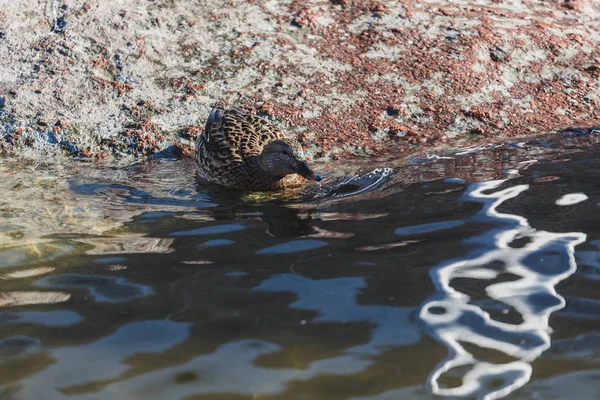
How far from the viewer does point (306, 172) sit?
6242mm

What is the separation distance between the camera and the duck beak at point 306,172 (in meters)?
6.15

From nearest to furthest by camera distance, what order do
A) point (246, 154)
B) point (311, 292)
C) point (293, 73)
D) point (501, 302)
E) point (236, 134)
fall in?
point (501, 302) < point (311, 292) < point (246, 154) < point (236, 134) < point (293, 73)

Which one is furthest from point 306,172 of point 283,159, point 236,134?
point 236,134

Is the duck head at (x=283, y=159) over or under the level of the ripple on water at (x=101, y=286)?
over

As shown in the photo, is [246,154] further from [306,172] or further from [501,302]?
[501,302]

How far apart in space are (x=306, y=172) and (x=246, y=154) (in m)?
1.05

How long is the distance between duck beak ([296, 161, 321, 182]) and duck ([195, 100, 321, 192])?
0.02 meters

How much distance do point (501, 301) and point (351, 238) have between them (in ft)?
4.17

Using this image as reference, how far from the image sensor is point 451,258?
13.4ft

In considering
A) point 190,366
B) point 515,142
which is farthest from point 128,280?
point 515,142

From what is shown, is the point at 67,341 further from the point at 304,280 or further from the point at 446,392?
the point at 446,392

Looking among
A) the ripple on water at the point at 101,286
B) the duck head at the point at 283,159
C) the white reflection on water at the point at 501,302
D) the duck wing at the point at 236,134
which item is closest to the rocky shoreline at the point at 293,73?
the duck wing at the point at 236,134

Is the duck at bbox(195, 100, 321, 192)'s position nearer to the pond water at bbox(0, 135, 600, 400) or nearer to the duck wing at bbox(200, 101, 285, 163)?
the duck wing at bbox(200, 101, 285, 163)

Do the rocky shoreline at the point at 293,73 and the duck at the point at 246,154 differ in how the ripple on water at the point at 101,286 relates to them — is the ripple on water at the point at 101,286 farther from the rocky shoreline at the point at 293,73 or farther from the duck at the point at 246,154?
the rocky shoreline at the point at 293,73
